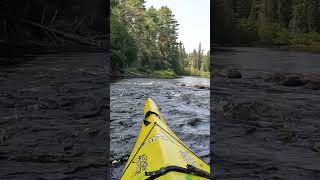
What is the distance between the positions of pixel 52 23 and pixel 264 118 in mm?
1461

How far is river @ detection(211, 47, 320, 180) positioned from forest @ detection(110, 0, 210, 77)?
4.40 meters

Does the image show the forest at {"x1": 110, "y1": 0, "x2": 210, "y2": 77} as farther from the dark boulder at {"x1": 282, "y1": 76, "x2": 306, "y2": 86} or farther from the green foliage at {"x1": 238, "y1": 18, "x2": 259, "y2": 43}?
the dark boulder at {"x1": 282, "y1": 76, "x2": 306, "y2": 86}

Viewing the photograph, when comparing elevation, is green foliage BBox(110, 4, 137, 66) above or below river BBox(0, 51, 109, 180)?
above

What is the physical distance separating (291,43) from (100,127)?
128 centimetres

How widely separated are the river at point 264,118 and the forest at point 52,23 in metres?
0.81

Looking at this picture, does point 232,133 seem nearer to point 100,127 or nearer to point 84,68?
point 100,127

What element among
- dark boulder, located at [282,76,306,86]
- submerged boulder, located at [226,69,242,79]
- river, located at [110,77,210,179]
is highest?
submerged boulder, located at [226,69,242,79]

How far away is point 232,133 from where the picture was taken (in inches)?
85.1

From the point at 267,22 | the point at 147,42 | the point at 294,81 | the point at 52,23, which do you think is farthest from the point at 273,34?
the point at 147,42

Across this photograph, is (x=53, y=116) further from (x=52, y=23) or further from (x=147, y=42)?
(x=147, y=42)

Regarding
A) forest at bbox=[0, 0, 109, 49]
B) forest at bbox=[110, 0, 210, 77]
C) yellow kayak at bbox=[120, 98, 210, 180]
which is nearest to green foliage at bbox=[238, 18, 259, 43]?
forest at bbox=[0, 0, 109, 49]

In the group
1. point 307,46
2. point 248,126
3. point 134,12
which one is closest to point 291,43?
point 307,46

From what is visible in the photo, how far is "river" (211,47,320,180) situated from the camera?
6.37 feet

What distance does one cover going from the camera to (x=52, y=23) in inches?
91.9
